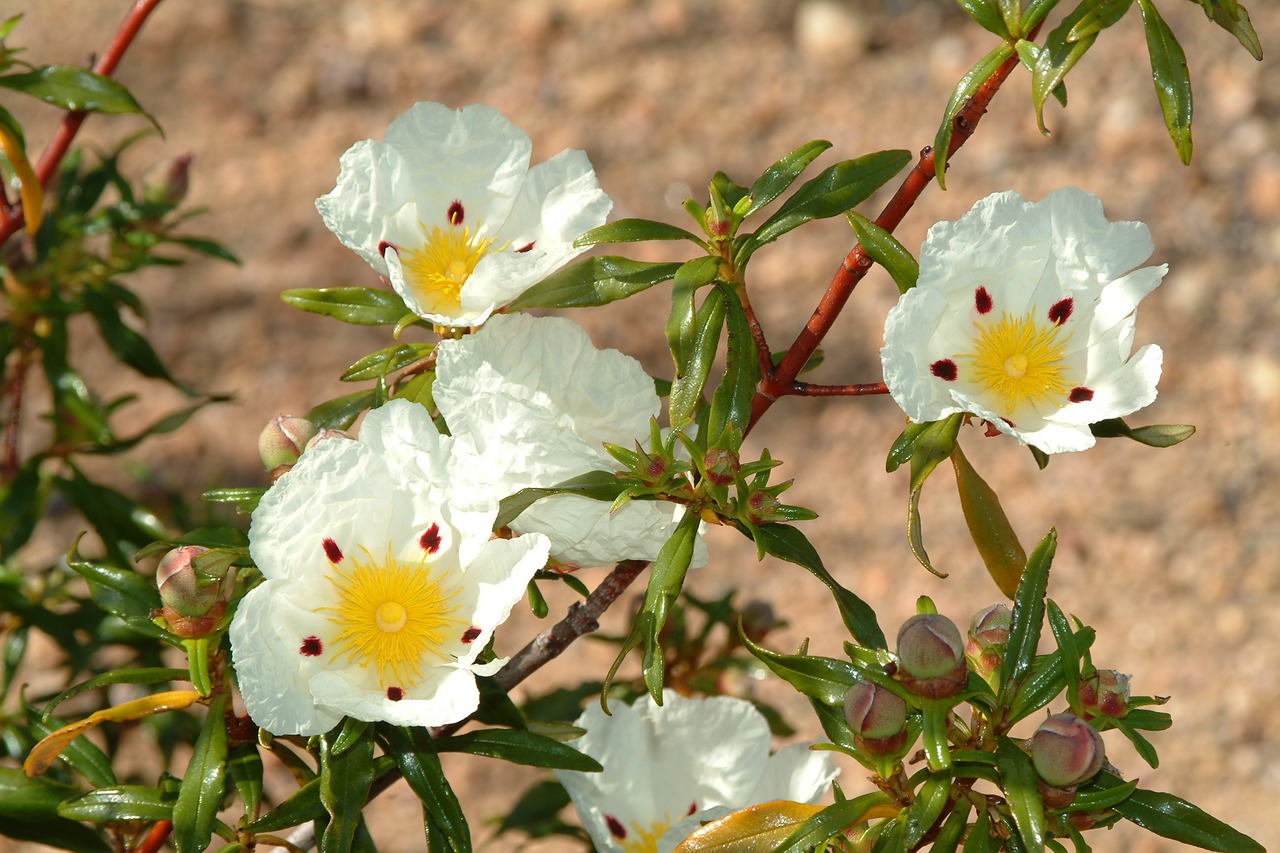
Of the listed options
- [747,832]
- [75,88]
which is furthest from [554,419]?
[75,88]

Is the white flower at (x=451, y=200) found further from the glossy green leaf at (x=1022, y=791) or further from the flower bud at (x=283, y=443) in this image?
the glossy green leaf at (x=1022, y=791)

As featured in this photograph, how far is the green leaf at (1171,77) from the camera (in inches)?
51.4

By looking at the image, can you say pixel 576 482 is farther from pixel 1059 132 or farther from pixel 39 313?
pixel 1059 132

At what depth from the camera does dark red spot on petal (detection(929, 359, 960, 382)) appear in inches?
53.0

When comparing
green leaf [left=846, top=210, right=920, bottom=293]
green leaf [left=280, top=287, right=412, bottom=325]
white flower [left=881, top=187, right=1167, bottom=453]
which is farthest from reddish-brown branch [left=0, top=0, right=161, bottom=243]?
white flower [left=881, top=187, right=1167, bottom=453]

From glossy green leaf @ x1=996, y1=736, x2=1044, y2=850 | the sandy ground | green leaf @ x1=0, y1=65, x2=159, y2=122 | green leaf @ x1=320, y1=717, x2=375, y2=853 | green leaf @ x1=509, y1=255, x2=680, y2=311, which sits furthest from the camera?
the sandy ground

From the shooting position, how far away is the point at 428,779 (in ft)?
4.65

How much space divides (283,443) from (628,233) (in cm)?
43

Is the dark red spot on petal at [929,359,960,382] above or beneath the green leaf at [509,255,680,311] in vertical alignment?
above

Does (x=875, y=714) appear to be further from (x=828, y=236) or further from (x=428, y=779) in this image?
(x=828, y=236)

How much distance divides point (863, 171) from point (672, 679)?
1.09 m

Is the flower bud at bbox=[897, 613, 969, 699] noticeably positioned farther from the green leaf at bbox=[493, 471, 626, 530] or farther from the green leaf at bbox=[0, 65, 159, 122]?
the green leaf at bbox=[0, 65, 159, 122]

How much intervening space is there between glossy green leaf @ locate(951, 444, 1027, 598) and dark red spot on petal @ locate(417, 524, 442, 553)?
0.57 meters

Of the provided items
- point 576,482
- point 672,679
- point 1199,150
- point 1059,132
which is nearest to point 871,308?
point 1059,132
